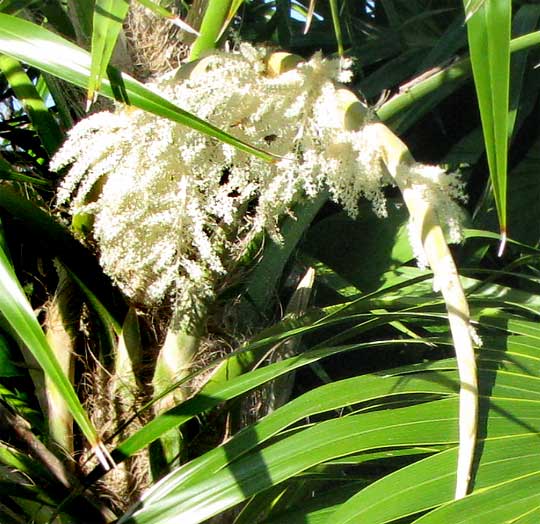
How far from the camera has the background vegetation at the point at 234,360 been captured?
0.52 meters

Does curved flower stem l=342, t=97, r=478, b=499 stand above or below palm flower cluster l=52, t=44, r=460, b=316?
below

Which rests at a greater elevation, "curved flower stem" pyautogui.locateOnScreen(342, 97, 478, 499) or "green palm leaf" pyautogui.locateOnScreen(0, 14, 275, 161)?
"green palm leaf" pyautogui.locateOnScreen(0, 14, 275, 161)

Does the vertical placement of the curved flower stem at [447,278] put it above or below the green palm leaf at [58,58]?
below

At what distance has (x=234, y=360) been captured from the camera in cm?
74

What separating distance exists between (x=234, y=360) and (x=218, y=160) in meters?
0.23

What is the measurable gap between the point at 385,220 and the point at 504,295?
21 cm

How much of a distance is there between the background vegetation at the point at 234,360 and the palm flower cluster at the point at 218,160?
60 millimetres

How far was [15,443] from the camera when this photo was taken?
753 millimetres

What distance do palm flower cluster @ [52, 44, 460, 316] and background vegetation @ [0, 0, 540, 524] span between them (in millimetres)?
60

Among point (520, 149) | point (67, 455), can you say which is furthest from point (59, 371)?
point (520, 149)

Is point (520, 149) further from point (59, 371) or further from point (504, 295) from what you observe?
point (59, 371)

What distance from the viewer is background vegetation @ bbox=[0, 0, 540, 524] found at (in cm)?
52

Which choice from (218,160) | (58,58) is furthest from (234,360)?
(58,58)

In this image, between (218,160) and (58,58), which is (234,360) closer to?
(218,160)
